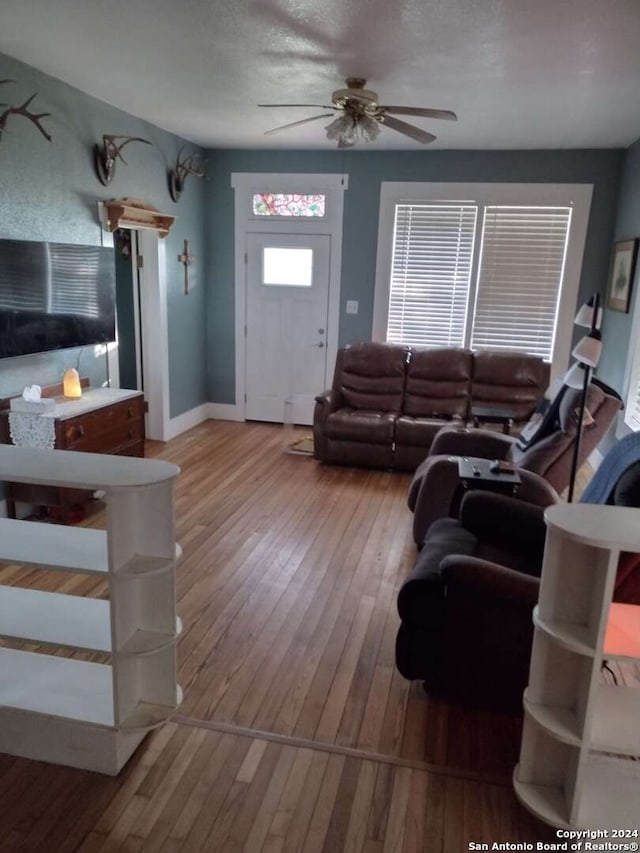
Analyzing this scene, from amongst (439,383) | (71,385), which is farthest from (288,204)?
(71,385)

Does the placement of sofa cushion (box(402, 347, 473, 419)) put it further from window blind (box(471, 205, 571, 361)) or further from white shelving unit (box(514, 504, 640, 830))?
white shelving unit (box(514, 504, 640, 830))

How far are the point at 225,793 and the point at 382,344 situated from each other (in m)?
4.08

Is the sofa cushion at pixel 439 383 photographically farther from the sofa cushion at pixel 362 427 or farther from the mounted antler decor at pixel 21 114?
the mounted antler decor at pixel 21 114

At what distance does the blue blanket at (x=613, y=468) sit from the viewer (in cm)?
226

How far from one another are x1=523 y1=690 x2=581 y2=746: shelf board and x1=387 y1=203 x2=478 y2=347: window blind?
4.37 meters

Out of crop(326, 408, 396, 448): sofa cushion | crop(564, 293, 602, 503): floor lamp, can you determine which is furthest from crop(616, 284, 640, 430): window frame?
crop(326, 408, 396, 448): sofa cushion

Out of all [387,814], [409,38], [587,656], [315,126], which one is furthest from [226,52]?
[387,814]

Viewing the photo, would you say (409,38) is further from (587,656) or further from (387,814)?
(387,814)

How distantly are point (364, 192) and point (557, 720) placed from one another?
501cm

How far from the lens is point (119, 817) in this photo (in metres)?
1.82

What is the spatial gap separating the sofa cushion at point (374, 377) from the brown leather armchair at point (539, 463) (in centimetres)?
154

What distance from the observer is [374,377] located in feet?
17.5

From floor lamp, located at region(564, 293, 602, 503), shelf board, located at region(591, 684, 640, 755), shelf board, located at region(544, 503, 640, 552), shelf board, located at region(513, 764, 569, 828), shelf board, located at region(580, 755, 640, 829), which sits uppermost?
floor lamp, located at region(564, 293, 602, 503)

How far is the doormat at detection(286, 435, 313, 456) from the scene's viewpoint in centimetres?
544
